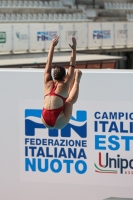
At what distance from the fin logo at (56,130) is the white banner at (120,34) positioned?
20797 mm

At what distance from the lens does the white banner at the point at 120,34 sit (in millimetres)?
26172

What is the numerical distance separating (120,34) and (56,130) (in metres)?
21.1

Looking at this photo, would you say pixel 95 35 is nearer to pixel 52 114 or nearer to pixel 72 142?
pixel 72 142

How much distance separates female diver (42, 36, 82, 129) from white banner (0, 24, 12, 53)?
16610mm

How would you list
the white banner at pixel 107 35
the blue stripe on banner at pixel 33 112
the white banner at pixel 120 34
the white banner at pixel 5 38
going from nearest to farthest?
1. the blue stripe on banner at pixel 33 112
2. the white banner at pixel 5 38
3. the white banner at pixel 107 35
4. the white banner at pixel 120 34

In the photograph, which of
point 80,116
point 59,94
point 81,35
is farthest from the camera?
point 81,35

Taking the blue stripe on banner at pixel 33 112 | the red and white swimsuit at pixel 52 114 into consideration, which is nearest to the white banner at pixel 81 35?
the blue stripe on banner at pixel 33 112

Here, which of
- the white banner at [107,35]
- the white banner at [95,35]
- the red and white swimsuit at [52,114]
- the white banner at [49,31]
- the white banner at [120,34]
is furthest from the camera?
the white banner at [120,34]

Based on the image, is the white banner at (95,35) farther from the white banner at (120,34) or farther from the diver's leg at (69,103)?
the diver's leg at (69,103)

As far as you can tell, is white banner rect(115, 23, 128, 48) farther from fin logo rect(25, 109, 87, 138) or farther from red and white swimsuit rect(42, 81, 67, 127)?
red and white swimsuit rect(42, 81, 67, 127)

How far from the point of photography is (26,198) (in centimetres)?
597

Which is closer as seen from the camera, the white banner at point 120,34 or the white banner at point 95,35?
the white banner at point 95,35

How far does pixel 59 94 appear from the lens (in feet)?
17.2

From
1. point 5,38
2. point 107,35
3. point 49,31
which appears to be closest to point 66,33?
point 49,31
